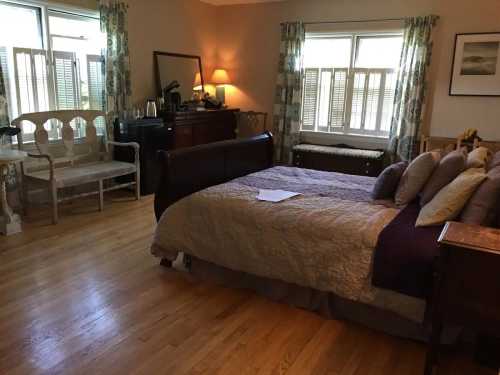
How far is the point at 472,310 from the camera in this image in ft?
5.61

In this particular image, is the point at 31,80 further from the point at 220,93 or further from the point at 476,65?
the point at 476,65

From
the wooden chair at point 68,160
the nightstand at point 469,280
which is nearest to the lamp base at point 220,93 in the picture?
the wooden chair at point 68,160

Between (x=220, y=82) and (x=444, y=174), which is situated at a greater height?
(x=220, y=82)

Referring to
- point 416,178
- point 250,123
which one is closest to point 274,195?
point 416,178

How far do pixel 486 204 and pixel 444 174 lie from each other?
514 millimetres

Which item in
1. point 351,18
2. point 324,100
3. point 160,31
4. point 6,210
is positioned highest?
point 351,18

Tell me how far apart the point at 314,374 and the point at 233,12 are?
561 cm

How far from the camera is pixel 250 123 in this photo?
6465mm

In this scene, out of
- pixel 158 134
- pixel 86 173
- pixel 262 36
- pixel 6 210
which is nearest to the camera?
pixel 6 210

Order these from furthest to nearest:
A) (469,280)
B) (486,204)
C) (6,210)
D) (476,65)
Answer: (476,65) < (6,210) < (486,204) < (469,280)

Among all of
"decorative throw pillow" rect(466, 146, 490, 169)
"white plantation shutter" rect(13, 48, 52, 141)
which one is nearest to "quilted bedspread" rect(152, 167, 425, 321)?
"decorative throw pillow" rect(466, 146, 490, 169)

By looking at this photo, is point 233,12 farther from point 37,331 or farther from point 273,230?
point 37,331

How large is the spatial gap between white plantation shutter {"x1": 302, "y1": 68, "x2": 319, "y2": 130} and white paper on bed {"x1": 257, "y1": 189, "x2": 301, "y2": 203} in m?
3.23

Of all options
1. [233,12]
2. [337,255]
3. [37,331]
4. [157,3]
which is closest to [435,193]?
[337,255]
